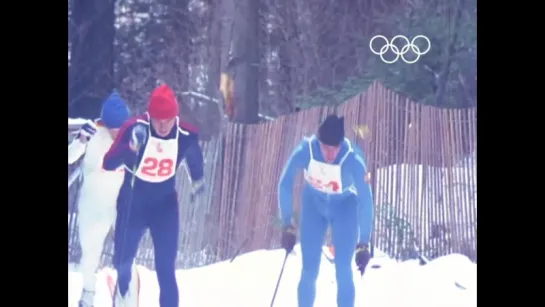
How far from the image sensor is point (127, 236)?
10.9ft

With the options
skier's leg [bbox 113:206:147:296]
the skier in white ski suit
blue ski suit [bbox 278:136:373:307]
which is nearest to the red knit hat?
the skier in white ski suit

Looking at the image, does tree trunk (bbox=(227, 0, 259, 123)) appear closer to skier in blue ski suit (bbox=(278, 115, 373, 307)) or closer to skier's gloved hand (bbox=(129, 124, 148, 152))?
skier in blue ski suit (bbox=(278, 115, 373, 307))

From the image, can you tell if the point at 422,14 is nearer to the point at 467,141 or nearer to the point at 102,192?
the point at 467,141

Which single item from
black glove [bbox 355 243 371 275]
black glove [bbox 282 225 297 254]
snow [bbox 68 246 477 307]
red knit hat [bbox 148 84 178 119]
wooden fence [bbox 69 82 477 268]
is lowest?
snow [bbox 68 246 477 307]

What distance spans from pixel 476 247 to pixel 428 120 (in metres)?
0.53

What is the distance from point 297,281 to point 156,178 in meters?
0.68

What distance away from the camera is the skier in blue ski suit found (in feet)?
10.8

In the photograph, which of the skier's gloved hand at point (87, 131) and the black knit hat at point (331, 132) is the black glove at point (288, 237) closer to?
the black knit hat at point (331, 132)

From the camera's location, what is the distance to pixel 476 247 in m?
3.32

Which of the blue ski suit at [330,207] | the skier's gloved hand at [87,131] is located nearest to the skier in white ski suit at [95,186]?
the skier's gloved hand at [87,131]

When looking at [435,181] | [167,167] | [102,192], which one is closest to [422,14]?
[435,181]

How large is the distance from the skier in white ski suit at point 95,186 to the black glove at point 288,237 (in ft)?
2.19

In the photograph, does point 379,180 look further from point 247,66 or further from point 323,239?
point 247,66

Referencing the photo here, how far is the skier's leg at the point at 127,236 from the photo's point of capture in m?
3.32
